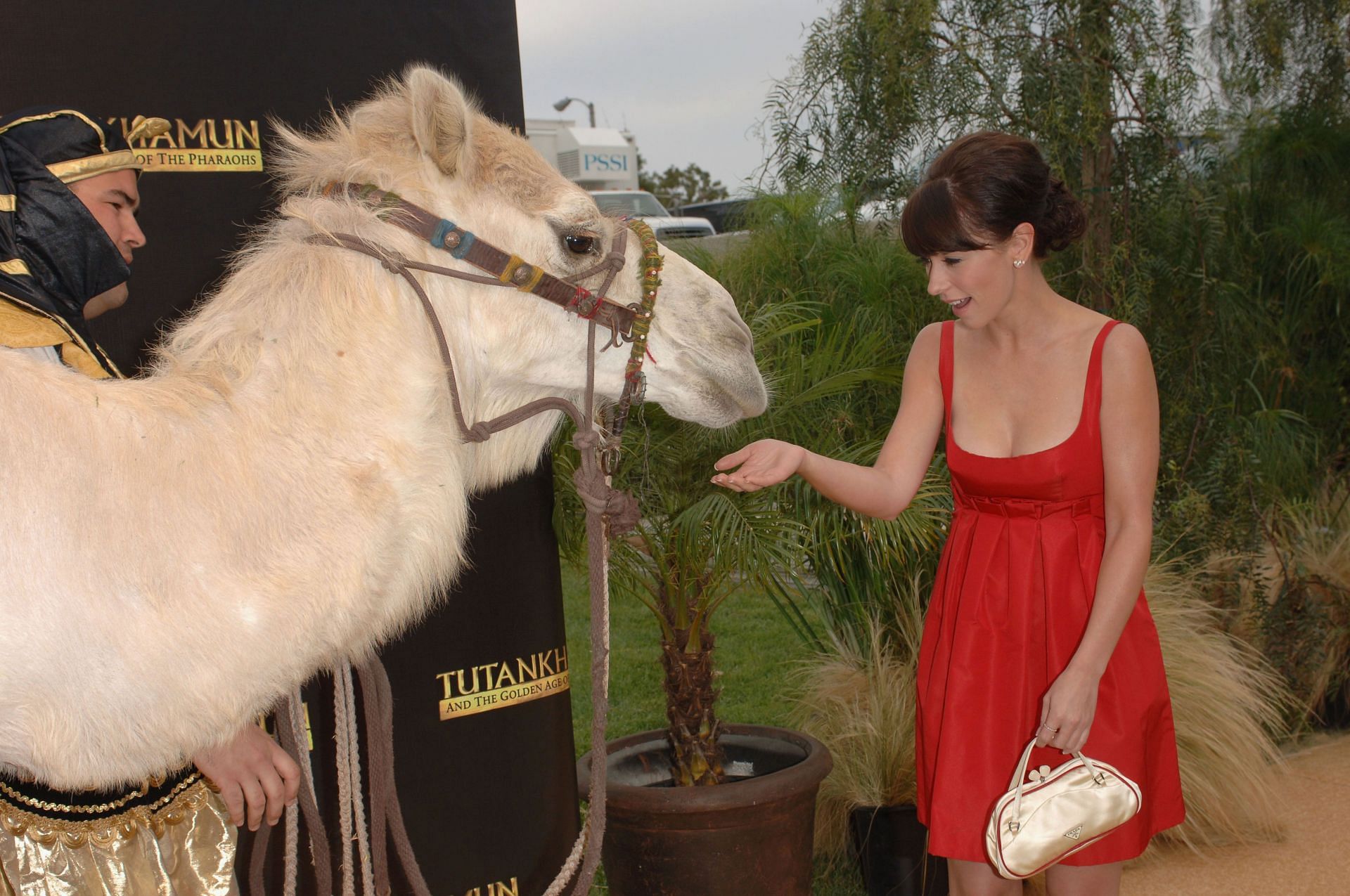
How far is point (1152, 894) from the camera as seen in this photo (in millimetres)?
3873

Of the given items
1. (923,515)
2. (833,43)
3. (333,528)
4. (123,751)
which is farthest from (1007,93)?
(123,751)

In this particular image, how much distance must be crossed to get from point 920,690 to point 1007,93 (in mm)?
3289

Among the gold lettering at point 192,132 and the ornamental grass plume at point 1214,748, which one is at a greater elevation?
the gold lettering at point 192,132

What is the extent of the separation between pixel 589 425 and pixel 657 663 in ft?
11.6

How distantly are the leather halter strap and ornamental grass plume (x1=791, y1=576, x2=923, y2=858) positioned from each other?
8.20 feet

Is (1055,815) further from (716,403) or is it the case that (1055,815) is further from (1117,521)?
(716,403)

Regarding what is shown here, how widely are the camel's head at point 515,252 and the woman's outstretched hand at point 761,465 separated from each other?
12cm

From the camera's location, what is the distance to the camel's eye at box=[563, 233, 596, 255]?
202 centimetres

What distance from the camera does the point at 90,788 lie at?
167 centimetres

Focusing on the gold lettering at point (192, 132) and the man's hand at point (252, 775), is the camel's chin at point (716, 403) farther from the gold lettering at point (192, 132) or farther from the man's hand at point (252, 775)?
the gold lettering at point (192, 132)

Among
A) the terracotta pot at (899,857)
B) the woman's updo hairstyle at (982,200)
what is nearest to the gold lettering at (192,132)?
the woman's updo hairstyle at (982,200)

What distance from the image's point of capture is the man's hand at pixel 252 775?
1.79 m

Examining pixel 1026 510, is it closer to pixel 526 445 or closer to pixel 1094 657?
pixel 1094 657

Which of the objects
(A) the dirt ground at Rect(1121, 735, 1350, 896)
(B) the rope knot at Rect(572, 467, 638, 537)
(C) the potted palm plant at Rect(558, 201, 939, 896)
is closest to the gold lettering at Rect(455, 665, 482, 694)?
(C) the potted palm plant at Rect(558, 201, 939, 896)
